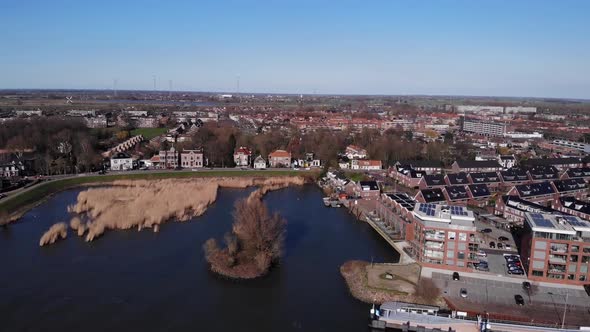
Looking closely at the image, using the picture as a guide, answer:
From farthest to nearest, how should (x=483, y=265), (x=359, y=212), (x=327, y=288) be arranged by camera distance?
(x=359, y=212)
(x=483, y=265)
(x=327, y=288)

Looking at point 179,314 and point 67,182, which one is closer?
point 179,314

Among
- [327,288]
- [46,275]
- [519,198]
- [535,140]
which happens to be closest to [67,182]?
[46,275]

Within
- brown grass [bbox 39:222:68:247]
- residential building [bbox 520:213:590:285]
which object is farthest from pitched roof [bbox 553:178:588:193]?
brown grass [bbox 39:222:68:247]

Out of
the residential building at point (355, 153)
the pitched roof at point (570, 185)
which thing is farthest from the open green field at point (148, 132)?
the pitched roof at point (570, 185)

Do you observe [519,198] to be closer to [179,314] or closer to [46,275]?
[179,314]

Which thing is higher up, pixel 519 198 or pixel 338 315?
pixel 519 198

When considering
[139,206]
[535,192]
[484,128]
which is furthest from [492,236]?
[484,128]

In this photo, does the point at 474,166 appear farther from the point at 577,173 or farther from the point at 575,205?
the point at 575,205

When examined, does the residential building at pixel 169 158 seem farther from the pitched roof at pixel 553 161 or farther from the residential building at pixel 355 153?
the pitched roof at pixel 553 161
